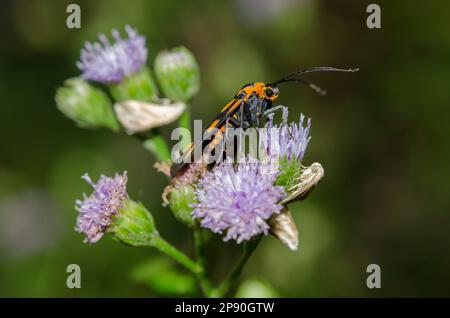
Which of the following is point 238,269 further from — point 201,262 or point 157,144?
point 157,144

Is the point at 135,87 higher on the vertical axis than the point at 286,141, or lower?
higher

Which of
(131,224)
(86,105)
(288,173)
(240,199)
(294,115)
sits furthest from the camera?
(294,115)

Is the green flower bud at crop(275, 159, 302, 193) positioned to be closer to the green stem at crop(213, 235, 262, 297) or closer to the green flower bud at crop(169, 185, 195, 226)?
the green stem at crop(213, 235, 262, 297)

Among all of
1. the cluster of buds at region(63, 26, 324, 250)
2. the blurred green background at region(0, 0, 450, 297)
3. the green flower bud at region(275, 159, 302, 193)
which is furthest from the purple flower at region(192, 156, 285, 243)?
the blurred green background at region(0, 0, 450, 297)

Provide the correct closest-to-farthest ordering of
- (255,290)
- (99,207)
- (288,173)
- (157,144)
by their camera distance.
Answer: (288,173) < (99,207) < (255,290) < (157,144)

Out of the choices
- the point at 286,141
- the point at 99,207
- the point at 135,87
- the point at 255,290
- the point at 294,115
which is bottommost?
the point at 255,290

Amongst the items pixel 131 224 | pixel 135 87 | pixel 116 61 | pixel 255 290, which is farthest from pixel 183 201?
pixel 116 61

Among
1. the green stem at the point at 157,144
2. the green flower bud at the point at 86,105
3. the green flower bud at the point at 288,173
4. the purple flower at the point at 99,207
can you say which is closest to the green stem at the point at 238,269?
the green flower bud at the point at 288,173

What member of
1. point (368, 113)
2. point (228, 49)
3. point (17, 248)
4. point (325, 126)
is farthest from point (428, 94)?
point (17, 248)
